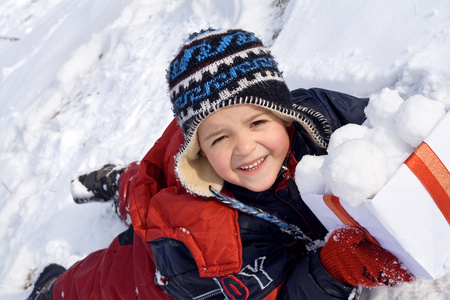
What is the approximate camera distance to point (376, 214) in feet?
2.75

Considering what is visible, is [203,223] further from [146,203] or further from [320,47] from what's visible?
[320,47]

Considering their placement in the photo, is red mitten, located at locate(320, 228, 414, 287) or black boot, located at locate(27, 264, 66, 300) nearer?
red mitten, located at locate(320, 228, 414, 287)

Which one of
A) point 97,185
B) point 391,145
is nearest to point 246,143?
point 391,145

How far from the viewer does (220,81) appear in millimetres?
1279

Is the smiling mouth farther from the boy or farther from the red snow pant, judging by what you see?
the red snow pant

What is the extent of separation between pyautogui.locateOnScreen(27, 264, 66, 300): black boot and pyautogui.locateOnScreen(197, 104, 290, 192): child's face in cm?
159

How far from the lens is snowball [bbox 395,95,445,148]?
0.88 meters

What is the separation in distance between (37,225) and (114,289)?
125cm

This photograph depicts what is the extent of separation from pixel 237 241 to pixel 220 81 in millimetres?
576

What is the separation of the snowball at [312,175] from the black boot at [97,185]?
1680 millimetres

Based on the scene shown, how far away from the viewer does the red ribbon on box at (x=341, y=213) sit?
970mm

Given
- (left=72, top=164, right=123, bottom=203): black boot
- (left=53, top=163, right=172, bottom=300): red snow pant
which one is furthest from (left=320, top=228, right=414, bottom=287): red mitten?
(left=72, top=164, right=123, bottom=203): black boot

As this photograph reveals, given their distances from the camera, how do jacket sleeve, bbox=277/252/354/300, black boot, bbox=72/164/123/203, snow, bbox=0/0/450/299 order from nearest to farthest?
jacket sleeve, bbox=277/252/354/300
snow, bbox=0/0/450/299
black boot, bbox=72/164/123/203

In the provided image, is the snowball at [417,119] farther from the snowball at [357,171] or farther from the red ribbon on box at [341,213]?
the red ribbon on box at [341,213]
